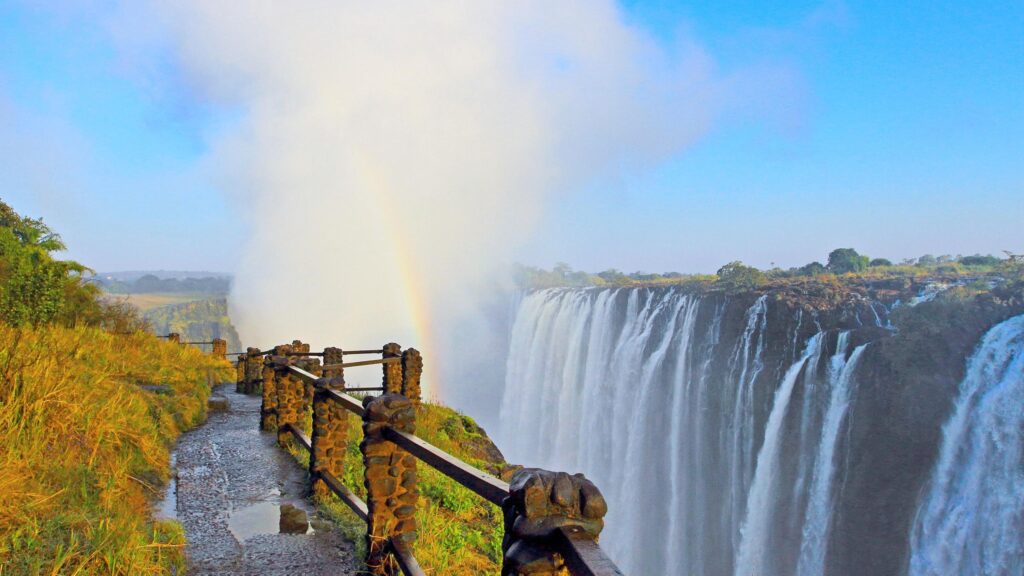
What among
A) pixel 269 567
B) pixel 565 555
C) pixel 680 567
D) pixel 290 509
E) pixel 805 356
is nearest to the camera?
pixel 565 555

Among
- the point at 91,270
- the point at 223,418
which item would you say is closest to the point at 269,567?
the point at 223,418

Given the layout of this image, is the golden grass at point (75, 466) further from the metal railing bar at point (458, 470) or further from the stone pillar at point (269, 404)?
the metal railing bar at point (458, 470)

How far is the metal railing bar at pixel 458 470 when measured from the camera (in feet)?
7.48

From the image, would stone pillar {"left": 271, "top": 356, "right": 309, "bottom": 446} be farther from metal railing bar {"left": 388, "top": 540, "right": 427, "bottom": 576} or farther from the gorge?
the gorge

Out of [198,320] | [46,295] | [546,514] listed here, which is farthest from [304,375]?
[198,320]

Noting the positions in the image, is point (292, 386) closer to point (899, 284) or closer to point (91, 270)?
point (91, 270)

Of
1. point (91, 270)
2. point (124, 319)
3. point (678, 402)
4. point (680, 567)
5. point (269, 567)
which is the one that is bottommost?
point (680, 567)

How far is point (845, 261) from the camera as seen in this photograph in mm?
30969

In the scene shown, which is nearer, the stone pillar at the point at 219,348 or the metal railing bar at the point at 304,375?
the metal railing bar at the point at 304,375

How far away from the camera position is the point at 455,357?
62250 millimetres

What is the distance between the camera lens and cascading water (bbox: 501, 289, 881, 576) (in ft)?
64.7

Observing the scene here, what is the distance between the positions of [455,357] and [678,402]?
37772 millimetres

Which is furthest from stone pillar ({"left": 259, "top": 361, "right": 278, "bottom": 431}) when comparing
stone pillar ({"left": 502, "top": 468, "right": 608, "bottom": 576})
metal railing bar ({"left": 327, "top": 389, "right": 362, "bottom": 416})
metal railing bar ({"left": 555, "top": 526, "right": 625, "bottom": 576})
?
metal railing bar ({"left": 555, "top": 526, "right": 625, "bottom": 576})

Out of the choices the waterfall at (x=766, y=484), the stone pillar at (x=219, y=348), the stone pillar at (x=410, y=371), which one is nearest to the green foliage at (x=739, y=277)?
the waterfall at (x=766, y=484)
